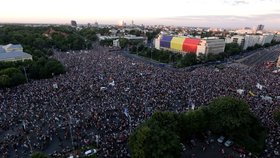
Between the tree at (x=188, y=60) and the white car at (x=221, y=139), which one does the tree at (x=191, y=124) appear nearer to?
the white car at (x=221, y=139)

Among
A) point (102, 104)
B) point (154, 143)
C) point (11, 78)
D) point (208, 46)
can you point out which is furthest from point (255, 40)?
point (154, 143)

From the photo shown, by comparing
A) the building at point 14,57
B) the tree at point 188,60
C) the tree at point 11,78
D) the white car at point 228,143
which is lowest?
the tree at point 188,60

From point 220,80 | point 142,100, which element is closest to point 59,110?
point 142,100

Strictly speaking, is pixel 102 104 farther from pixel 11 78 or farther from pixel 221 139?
pixel 11 78

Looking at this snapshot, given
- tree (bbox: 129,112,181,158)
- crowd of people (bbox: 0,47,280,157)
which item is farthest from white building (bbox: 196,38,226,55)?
tree (bbox: 129,112,181,158)

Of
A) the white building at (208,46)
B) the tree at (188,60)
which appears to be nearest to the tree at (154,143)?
the tree at (188,60)

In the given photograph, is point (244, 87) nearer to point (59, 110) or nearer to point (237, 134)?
point (237, 134)
